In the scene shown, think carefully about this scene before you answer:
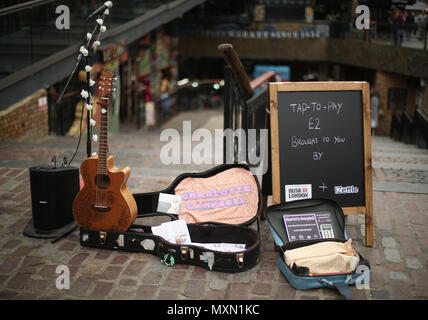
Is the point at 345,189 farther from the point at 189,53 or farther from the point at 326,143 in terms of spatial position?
the point at 189,53

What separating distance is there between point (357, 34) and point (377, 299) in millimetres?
16807

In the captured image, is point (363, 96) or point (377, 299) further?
point (363, 96)

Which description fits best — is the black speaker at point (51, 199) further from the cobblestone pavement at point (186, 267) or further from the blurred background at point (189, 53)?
Answer: the blurred background at point (189, 53)

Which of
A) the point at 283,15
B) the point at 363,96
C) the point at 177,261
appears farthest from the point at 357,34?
the point at 177,261

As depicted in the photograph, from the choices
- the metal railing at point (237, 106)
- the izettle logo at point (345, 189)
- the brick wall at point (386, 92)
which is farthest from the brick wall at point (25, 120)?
the brick wall at point (386, 92)

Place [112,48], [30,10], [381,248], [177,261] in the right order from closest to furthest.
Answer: [177,261] < [381,248] < [30,10] < [112,48]

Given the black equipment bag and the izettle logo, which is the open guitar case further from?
the izettle logo

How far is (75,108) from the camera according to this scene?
1307cm

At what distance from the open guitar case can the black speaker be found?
388 millimetres

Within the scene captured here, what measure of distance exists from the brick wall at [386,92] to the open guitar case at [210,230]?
14.2 m

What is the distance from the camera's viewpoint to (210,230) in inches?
180

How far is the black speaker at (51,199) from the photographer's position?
4660 mm
